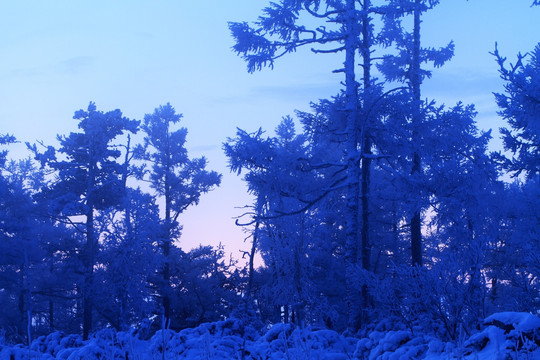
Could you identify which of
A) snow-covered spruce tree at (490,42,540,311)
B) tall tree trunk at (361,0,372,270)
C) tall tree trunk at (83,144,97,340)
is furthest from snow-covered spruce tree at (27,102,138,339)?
snow-covered spruce tree at (490,42,540,311)

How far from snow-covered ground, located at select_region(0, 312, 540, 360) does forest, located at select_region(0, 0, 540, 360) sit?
0.03 m

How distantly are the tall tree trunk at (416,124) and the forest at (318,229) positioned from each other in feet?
Result: 0.21

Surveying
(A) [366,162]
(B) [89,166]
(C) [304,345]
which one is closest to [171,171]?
(B) [89,166]

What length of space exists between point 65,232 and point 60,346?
16.1 metres

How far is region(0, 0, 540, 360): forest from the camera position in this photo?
27.3 feet

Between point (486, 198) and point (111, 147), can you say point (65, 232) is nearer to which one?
point (111, 147)

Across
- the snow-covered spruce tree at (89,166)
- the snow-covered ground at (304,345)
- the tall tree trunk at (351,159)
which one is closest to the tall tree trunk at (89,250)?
the snow-covered spruce tree at (89,166)

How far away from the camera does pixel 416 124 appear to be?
14625 millimetres

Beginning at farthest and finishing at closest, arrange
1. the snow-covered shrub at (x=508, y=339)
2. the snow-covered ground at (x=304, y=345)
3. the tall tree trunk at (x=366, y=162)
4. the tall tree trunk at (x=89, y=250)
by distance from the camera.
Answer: the tall tree trunk at (x=89, y=250) < the tall tree trunk at (x=366, y=162) < the snow-covered ground at (x=304, y=345) < the snow-covered shrub at (x=508, y=339)

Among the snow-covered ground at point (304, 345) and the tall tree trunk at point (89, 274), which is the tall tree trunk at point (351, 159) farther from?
the tall tree trunk at point (89, 274)

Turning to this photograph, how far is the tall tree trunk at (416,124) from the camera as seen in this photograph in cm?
1465

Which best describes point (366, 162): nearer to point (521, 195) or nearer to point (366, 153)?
point (366, 153)

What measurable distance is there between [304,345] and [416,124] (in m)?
10.4

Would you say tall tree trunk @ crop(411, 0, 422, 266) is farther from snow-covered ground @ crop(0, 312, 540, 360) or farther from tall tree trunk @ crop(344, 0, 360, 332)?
snow-covered ground @ crop(0, 312, 540, 360)
